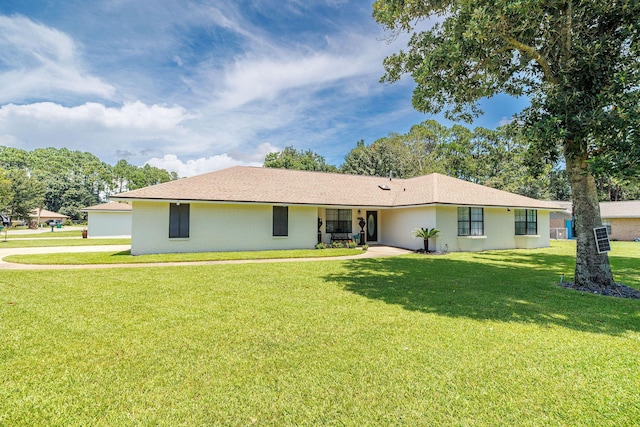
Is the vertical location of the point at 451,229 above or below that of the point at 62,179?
below

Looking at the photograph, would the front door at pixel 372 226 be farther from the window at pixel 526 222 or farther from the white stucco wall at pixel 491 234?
the window at pixel 526 222

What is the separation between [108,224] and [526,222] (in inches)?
1262

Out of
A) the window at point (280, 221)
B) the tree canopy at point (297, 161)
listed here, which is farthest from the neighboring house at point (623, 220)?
the tree canopy at point (297, 161)

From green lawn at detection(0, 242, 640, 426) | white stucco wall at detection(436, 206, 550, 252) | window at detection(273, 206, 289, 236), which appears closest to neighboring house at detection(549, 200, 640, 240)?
white stucco wall at detection(436, 206, 550, 252)

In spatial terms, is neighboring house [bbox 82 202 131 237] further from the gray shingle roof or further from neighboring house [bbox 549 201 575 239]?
neighboring house [bbox 549 201 575 239]

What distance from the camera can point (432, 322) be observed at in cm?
504

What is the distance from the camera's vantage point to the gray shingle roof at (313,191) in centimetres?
1475

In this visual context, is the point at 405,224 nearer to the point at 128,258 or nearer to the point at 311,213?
the point at 311,213

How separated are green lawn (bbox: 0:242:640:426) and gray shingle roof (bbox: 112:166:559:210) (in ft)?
25.8

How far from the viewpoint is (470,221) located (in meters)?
16.9

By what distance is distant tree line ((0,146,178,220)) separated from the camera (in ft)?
132

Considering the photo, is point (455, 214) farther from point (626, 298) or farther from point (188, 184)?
point (188, 184)

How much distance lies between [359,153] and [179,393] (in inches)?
1647

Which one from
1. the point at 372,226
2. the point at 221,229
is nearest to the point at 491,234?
the point at 372,226
